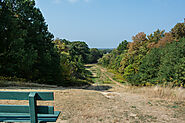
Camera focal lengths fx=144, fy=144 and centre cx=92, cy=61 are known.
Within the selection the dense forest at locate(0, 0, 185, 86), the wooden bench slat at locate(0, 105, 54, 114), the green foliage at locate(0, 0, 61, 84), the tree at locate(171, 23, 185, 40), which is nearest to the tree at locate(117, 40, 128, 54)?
the tree at locate(171, 23, 185, 40)

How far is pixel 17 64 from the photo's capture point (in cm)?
1672

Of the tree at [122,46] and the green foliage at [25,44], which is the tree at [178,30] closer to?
the green foliage at [25,44]

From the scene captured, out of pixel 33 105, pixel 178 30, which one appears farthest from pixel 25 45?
pixel 178 30

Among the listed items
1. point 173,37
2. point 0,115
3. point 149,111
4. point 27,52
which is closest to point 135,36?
point 173,37

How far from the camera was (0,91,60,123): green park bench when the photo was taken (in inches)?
112

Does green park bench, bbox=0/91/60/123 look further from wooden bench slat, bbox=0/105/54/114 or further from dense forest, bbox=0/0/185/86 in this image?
dense forest, bbox=0/0/185/86

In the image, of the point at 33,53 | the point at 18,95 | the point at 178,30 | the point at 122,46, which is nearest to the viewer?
the point at 18,95

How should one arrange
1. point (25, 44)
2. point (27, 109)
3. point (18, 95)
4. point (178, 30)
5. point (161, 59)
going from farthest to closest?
A: point (178, 30) < point (161, 59) < point (25, 44) < point (27, 109) < point (18, 95)

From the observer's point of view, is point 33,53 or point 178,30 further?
point 178,30

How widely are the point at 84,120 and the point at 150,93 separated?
6.39 meters

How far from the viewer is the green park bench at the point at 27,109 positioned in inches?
112

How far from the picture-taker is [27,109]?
3074mm

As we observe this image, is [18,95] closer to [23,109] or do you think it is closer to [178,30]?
[23,109]

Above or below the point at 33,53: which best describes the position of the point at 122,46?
above
